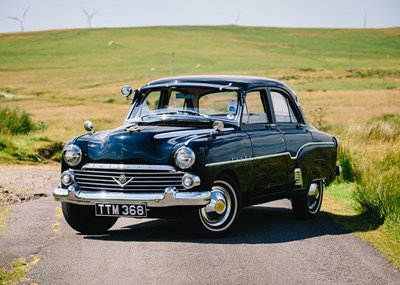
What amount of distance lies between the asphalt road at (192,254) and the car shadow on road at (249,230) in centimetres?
1

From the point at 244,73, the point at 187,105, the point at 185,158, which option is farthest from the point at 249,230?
the point at 244,73

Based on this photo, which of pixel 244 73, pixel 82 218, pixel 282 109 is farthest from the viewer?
pixel 244 73

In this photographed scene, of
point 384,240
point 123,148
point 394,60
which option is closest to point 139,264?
point 123,148

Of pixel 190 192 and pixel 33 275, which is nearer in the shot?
pixel 33 275

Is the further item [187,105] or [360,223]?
[360,223]

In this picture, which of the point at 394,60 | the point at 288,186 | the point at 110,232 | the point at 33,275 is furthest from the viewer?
the point at 394,60

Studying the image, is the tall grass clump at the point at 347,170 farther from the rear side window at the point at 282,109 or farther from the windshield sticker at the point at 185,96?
the windshield sticker at the point at 185,96

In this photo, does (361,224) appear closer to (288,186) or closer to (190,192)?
(288,186)

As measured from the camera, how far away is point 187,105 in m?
11.2

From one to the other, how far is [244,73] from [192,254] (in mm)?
73530

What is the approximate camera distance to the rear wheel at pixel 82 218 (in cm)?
1022

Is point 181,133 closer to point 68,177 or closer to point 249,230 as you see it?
point 68,177

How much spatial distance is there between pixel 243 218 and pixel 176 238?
7.14 feet

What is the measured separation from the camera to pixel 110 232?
10.6m
